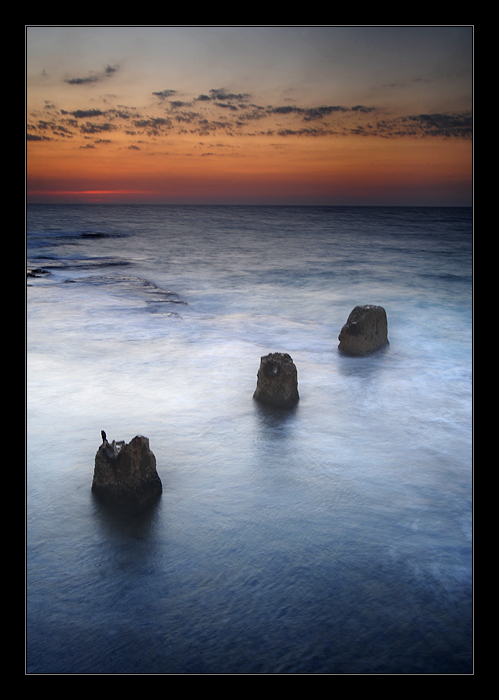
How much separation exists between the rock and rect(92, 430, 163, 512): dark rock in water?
4.35 m

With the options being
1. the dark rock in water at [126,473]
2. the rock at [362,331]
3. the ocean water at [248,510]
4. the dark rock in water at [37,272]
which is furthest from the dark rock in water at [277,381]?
the dark rock in water at [37,272]

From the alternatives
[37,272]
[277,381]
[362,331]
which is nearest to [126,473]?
[277,381]

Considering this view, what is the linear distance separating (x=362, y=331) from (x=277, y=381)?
2.39 metres

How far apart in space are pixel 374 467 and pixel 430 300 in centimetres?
869

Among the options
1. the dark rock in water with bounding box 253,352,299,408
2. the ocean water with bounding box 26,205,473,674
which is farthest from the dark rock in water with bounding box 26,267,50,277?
the dark rock in water with bounding box 253,352,299,408

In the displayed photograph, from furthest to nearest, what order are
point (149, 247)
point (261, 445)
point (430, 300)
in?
point (149, 247)
point (430, 300)
point (261, 445)

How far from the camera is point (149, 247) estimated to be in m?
25.0

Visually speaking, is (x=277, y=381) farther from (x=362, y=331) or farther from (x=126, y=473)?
(x=362, y=331)

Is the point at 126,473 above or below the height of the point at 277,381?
below

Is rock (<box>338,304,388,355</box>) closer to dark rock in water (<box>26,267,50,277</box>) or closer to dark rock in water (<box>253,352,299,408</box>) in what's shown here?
dark rock in water (<box>253,352,299,408</box>)

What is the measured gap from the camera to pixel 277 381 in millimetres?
5406
